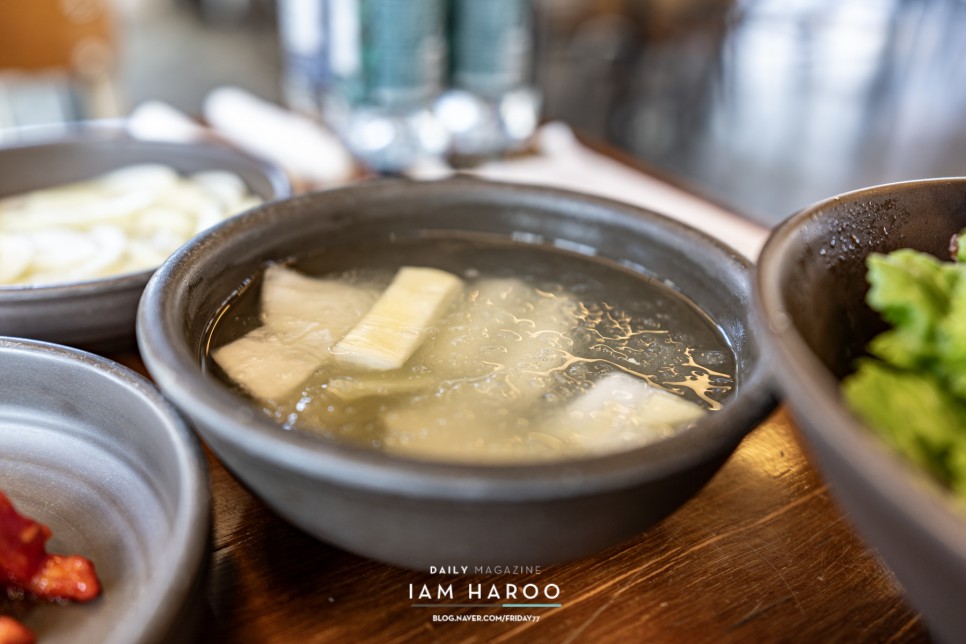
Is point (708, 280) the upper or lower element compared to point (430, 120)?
upper

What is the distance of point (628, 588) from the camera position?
84 cm

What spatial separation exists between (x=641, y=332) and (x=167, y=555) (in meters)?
0.66

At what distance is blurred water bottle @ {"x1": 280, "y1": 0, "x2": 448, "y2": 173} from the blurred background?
259cm

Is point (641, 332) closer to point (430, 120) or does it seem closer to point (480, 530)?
point (480, 530)

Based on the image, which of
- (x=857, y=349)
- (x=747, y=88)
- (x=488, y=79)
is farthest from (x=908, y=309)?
(x=747, y=88)

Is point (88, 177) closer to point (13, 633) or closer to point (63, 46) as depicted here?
point (13, 633)

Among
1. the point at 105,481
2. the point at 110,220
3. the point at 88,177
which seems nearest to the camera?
the point at 105,481

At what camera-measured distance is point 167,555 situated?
0.67 metres

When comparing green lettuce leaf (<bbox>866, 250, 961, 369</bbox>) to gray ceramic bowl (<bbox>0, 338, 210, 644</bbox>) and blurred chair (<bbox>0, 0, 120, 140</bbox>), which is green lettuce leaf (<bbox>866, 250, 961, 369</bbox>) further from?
blurred chair (<bbox>0, 0, 120, 140</bbox>)

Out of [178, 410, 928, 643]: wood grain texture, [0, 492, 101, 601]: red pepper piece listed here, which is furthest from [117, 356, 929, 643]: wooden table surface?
[0, 492, 101, 601]: red pepper piece

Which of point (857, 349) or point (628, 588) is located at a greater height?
point (857, 349)

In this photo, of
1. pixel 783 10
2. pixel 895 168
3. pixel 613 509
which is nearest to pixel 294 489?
pixel 613 509

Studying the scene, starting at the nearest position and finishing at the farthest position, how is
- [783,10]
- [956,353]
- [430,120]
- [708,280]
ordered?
1. [956,353]
2. [708,280]
3. [430,120]
4. [783,10]

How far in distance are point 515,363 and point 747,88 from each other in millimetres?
5670
